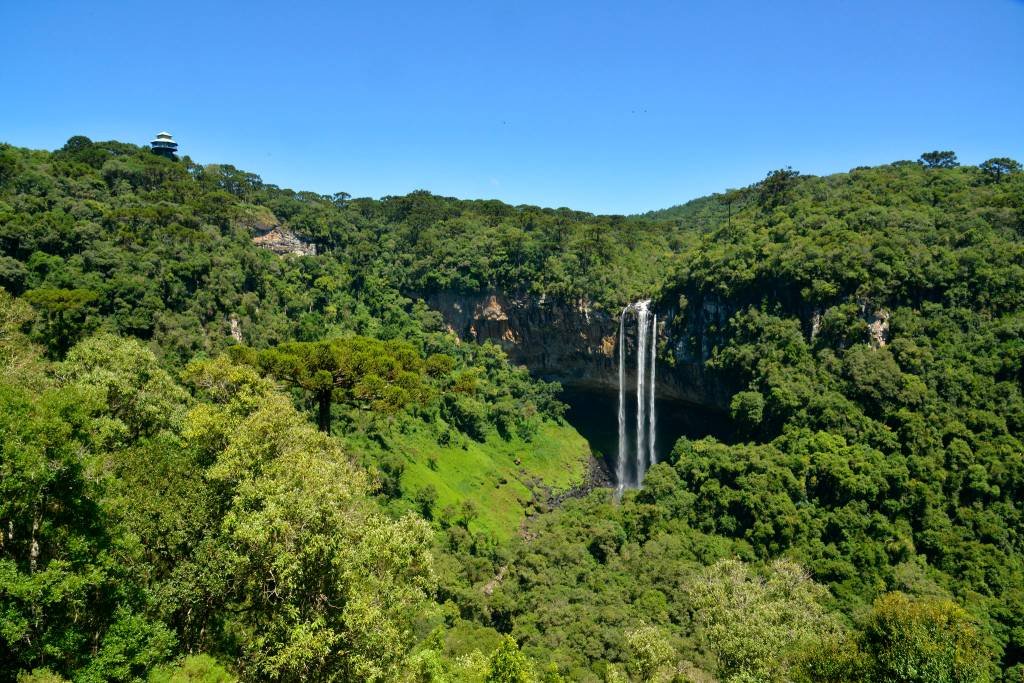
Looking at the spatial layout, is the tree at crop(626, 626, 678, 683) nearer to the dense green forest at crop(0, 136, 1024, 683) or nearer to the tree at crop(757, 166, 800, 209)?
the dense green forest at crop(0, 136, 1024, 683)

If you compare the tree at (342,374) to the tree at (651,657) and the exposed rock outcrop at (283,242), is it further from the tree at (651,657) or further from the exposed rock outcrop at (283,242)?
the exposed rock outcrop at (283,242)

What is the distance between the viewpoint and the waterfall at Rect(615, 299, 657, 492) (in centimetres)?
5609

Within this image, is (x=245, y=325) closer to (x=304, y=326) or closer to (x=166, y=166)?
(x=304, y=326)

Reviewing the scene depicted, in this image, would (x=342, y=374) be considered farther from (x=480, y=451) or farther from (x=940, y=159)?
(x=940, y=159)

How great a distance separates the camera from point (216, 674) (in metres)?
14.9

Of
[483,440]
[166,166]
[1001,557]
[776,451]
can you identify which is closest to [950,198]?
[776,451]

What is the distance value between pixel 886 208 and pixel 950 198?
549 cm

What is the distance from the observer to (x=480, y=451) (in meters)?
50.2

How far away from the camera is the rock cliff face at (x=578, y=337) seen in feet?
176

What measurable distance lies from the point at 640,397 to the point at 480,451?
16.4m

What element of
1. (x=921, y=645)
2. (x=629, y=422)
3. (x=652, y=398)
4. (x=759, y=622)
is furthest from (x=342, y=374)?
(x=629, y=422)

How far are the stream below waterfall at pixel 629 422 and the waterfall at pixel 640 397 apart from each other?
74 cm

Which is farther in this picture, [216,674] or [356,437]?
[356,437]

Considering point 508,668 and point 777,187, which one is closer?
point 508,668
